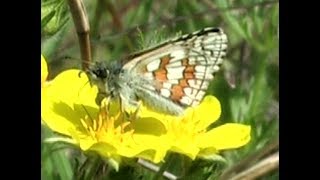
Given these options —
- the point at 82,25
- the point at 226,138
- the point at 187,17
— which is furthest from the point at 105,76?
the point at 187,17

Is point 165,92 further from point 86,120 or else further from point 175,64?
point 86,120

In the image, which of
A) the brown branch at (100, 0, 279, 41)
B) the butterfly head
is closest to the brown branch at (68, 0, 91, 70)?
the butterfly head

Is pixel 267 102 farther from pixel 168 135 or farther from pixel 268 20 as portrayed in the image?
pixel 168 135

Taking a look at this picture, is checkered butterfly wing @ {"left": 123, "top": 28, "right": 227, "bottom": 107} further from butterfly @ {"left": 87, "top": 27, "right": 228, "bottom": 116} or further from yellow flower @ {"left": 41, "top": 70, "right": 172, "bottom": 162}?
yellow flower @ {"left": 41, "top": 70, "right": 172, "bottom": 162}

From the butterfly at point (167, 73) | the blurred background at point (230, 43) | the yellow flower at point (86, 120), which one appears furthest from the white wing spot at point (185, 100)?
the blurred background at point (230, 43)
